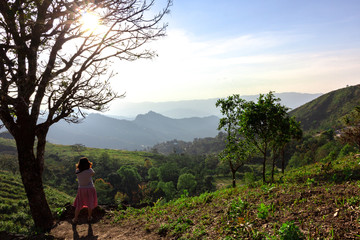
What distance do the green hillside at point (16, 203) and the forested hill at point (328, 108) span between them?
15533 centimetres

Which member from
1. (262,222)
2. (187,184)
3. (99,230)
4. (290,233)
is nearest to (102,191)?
(187,184)

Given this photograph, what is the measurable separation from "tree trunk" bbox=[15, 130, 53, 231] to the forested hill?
545 ft

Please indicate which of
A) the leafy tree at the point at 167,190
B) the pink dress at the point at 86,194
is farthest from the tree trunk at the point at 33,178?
the leafy tree at the point at 167,190

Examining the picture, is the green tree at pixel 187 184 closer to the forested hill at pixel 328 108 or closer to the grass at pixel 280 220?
the grass at pixel 280 220

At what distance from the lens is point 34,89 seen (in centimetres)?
832

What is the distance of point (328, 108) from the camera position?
538 feet

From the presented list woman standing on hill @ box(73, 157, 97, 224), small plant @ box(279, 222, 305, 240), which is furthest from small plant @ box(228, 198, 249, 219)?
woman standing on hill @ box(73, 157, 97, 224)

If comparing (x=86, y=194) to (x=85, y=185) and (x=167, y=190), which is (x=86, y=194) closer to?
(x=85, y=185)

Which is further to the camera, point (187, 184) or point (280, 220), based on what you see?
point (187, 184)

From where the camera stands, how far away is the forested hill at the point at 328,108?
146 metres

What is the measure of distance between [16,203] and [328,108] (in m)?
200

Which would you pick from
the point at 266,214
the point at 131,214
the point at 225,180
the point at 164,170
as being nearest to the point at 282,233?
the point at 266,214

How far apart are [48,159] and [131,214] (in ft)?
437

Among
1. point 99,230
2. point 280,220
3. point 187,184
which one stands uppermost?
point 280,220
